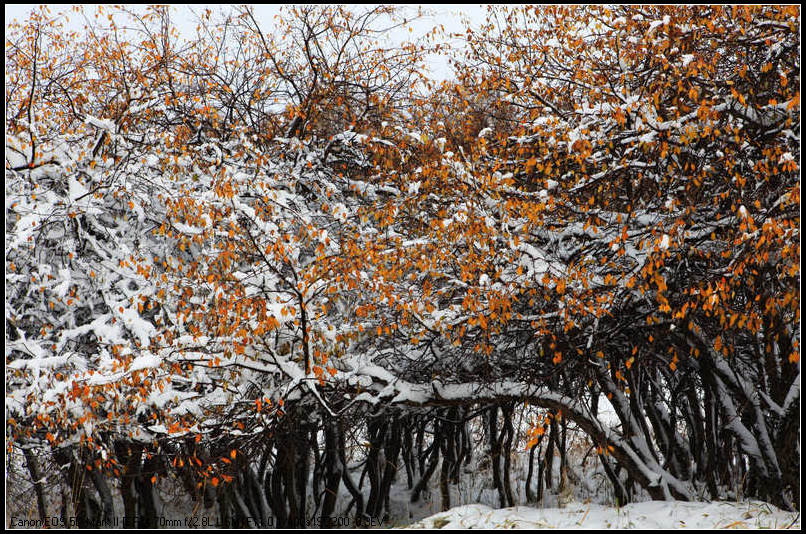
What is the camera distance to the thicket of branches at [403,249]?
22.5 feet

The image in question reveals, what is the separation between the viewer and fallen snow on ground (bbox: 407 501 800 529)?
6.34 meters

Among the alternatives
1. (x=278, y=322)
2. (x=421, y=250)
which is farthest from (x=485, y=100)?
(x=278, y=322)

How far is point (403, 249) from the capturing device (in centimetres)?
804

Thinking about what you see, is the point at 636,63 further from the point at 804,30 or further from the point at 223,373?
the point at 223,373

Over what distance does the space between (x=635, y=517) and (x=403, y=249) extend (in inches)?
166

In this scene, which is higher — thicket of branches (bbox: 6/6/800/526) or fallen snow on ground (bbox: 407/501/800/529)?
thicket of branches (bbox: 6/6/800/526)

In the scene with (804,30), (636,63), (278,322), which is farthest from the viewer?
(636,63)

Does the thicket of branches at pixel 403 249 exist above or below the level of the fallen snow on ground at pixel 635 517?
above

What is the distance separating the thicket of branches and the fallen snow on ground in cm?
87

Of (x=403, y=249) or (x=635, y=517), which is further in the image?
(x=403, y=249)

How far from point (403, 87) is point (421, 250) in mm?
5094

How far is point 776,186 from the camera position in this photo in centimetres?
698

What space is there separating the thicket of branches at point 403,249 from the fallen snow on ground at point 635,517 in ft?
2.85

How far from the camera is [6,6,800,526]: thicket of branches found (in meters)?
6.85
